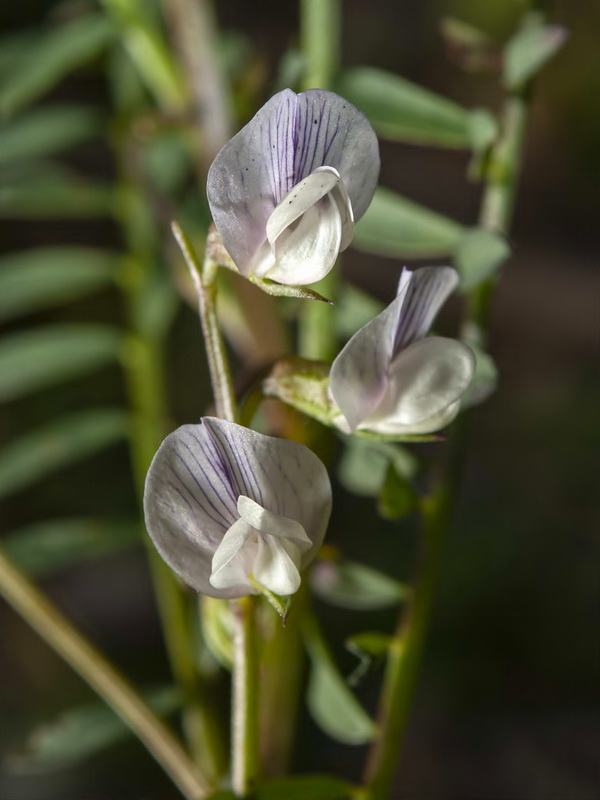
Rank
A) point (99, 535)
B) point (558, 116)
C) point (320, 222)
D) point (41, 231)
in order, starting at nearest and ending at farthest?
point (320, 222) → point (99, 535) → point (41, 231) → point (558, 116)

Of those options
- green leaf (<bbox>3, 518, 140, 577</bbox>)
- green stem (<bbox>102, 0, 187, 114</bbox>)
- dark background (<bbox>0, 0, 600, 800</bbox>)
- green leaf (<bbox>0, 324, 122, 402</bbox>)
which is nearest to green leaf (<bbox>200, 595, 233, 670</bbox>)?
green leaf (<bbox>3, 518, 140, 577</bbox>)

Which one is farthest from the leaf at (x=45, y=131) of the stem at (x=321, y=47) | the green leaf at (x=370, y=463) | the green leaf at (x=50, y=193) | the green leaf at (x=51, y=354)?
the green leaf at (x=370, y=463)

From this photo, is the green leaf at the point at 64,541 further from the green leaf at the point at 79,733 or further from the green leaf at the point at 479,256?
the green leaf at the point at 479,256

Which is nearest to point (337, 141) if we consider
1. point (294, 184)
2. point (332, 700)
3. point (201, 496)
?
point (294, 184)

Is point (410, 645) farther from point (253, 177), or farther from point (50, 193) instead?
point (50, 193)

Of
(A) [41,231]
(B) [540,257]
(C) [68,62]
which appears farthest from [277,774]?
(B) [540,257]

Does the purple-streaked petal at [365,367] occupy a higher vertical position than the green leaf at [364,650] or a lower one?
higher

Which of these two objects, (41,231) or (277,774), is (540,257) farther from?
(277,774)
